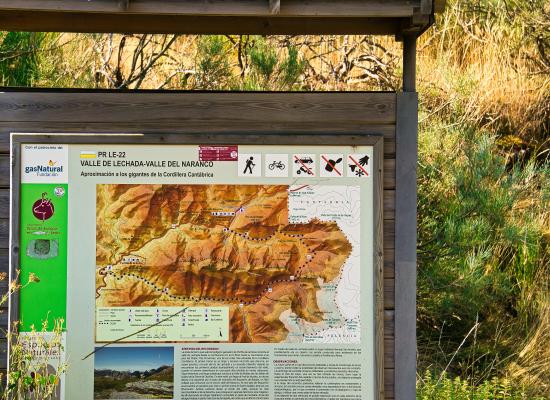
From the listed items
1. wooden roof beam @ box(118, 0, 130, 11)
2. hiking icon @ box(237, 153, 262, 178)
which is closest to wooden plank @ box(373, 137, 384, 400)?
hiking icon @ box(237, 153, 262, 178)

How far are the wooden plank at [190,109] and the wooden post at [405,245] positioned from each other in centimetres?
21

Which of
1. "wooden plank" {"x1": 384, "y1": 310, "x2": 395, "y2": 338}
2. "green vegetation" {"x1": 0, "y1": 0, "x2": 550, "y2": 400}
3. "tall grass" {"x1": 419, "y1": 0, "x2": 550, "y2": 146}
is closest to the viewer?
"wooden plank" {"x1": 384, "y1": 310, "x2": 395, "y2": 338}

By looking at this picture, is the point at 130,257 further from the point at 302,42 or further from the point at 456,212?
the point at 302,42

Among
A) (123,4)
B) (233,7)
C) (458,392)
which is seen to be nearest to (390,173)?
(233,7)

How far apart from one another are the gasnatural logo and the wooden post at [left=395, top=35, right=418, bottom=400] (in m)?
1.78

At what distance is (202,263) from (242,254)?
0.21 m

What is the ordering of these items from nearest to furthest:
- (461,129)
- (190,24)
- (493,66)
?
(190,24) < (461,129) < (493,66)

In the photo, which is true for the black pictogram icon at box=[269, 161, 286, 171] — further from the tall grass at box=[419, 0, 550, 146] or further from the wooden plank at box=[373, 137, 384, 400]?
the tall grass at box=[419, 0, 550, 146]

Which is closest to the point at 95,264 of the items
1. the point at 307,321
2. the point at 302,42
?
the point at 307,321

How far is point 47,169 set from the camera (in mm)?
4227

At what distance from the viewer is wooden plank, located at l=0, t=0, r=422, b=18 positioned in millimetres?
3971

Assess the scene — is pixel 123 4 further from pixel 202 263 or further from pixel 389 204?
pixel 389 204

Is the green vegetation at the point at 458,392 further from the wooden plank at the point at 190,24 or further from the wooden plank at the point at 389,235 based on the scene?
the wooden plank at the point at 190,24

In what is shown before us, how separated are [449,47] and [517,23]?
0.86m
